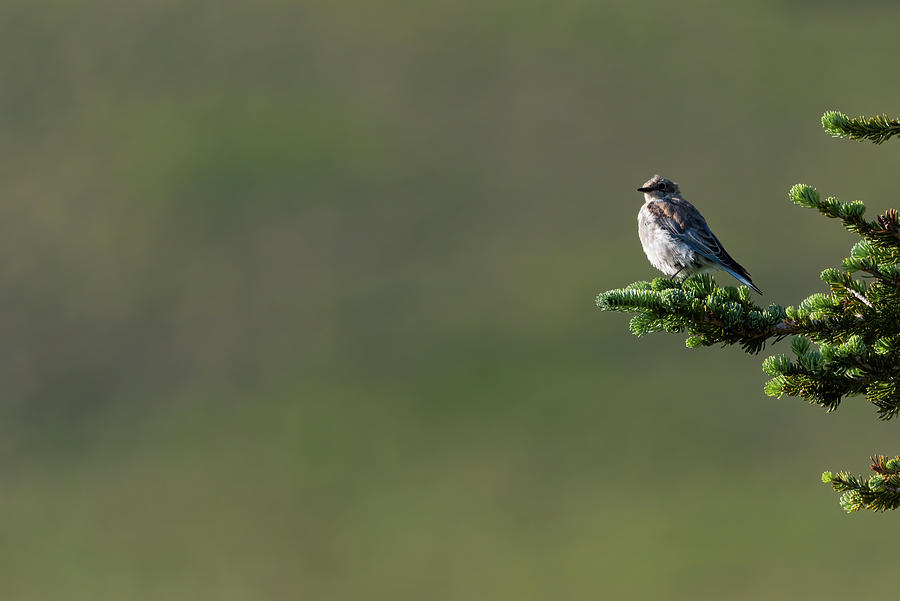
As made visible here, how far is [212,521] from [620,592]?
5820 centimetres

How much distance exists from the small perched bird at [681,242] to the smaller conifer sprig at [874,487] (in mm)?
6610

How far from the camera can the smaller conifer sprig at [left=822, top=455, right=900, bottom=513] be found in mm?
7410

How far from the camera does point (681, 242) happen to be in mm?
14945

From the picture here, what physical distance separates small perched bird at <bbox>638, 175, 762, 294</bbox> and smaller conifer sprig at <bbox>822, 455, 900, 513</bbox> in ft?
21.7

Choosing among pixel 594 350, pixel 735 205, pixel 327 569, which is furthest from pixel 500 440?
pixel 735 205

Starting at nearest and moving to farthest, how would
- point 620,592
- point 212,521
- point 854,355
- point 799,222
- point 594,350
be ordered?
point 854,355, point 620,592, point 212,521, point 594,350, point 799,222

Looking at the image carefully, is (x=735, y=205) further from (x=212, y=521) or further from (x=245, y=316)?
(x=212, y=521)

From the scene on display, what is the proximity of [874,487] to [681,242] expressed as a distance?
306 inches

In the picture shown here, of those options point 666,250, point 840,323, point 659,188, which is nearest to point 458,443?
point 659,188

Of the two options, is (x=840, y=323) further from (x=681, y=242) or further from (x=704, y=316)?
(x=681, y=242)

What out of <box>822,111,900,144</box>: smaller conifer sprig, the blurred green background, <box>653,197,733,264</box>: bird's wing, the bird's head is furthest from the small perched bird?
the blurred green background

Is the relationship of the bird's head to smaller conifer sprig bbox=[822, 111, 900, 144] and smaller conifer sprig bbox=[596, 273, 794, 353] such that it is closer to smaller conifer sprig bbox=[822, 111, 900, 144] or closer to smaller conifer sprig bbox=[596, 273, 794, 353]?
smaller conifer sprig bbox=[596, 273, 794, 353]

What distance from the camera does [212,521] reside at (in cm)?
15625

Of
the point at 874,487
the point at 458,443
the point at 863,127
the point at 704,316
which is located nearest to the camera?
the point at 874,487
